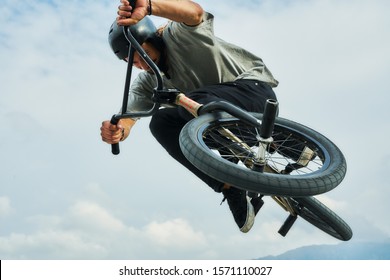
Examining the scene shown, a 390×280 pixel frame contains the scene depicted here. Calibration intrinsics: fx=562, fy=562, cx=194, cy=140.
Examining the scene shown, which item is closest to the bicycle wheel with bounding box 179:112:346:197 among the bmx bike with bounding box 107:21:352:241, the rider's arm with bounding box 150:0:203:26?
the bmx bike with bounding box 107:21:352:241

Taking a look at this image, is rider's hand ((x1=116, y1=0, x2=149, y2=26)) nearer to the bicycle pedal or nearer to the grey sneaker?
the grey sneaker

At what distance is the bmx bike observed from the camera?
4.07 meters

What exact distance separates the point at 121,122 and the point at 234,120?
5.01ft

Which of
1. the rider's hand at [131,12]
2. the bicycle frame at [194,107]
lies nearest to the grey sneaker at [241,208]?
the bicycle frame at [194,107]

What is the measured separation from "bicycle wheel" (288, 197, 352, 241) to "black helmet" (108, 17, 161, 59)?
2.17 meters

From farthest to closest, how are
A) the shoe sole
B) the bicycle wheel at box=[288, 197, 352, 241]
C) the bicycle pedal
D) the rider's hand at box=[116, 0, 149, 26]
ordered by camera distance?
the bicycle wheel at box=[288, 197, 352, 241], the bicycle pedal, the shoe sole, the rider's hand at box=[116, 0, 149, 26]

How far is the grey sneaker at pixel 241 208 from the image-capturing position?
5.12 m

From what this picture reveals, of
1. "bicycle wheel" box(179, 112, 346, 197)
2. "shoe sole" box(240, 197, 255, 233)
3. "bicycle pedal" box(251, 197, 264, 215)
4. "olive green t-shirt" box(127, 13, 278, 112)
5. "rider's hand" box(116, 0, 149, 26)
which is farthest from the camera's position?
"bicycle pedal" box(251, 197, 264, 215)

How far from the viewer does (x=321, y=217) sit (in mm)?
5719

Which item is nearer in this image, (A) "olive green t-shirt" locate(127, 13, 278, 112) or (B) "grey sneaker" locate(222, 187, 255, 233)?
(B) "grey sneaker" locate(222, 187, 255, 233)

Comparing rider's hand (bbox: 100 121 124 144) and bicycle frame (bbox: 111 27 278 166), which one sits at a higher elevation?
bicycle frame (bbox: 111 27 278 166)

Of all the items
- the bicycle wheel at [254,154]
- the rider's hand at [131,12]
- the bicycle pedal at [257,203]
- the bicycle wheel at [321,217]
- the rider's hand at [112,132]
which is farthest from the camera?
the rider's hand at [112,132]

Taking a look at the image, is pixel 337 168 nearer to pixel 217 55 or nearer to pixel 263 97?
pixel 263 97

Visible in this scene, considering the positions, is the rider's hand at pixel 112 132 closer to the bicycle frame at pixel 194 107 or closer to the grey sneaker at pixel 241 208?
the bicycle frame at pixel 194 107
